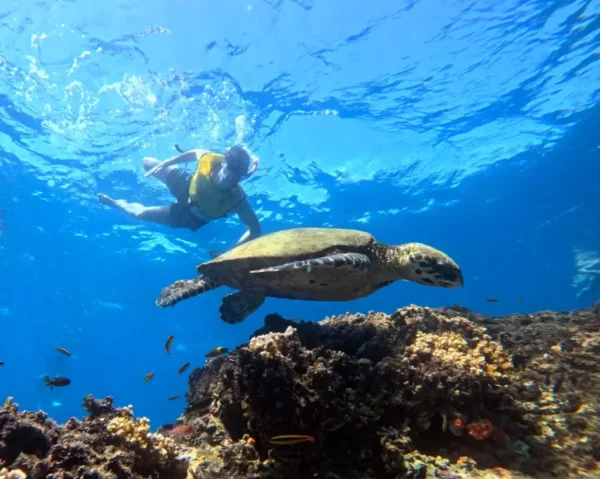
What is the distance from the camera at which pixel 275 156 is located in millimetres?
19188

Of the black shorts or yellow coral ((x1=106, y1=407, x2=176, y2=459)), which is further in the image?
the black shorts

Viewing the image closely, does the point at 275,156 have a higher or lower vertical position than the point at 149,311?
lower

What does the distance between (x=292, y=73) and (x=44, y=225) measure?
22.0 m

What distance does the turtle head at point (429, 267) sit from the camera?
4609 millimetres

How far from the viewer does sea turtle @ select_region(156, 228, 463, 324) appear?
4629 millimetres

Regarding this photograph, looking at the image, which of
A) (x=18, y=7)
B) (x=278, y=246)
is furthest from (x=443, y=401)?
(x=18, y=7)

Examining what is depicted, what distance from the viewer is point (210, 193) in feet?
30.0

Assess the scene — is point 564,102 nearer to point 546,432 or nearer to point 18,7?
point 546,432

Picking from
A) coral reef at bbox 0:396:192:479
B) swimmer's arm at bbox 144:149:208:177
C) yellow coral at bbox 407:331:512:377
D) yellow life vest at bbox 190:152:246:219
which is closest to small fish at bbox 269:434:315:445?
coral reef at bbox 0:396:192:479

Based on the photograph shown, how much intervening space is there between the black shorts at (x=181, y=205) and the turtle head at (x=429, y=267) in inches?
288

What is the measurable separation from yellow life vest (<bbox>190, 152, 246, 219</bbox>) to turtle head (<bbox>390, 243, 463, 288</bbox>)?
5.42 meters

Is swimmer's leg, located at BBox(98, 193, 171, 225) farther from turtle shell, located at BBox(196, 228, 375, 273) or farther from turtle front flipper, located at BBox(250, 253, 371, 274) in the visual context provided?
turtle front flipper, located at BBox(250, 253, 371, 274)

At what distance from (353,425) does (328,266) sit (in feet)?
6.60

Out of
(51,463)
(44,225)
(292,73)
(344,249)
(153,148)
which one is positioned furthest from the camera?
(44,225)
